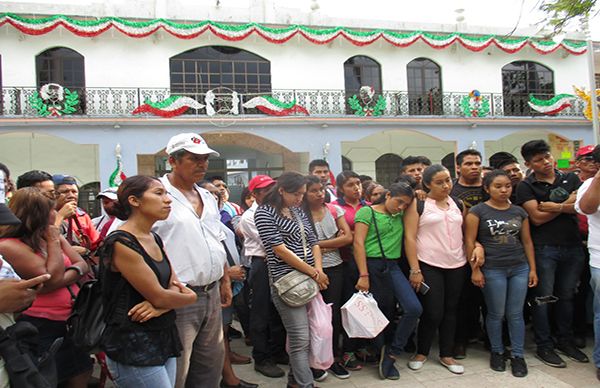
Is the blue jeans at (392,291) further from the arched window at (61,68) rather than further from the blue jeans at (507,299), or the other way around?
the arched window at (61,68)

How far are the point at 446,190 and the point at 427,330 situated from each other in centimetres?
130

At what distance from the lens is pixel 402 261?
4.44 m

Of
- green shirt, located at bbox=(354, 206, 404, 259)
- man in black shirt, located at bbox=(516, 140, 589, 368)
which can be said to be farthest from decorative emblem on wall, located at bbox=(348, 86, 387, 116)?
green shirt, located at bbox=(354, 206, 404, 259)

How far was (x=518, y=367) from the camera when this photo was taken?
13.0 ft

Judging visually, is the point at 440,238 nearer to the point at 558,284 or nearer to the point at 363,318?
the point at 363,318

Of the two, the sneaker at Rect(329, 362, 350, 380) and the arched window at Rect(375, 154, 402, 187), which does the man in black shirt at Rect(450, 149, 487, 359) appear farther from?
the arched window at Rect(375, 154, 402, 187)

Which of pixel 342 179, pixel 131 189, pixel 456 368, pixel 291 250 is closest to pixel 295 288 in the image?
pixel 291 250

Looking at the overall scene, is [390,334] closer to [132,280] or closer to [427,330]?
[427,330]

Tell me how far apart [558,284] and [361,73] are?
41.2ft

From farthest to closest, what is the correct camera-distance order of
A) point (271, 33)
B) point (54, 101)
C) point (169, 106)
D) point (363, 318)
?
point (271, 33), point (169, 106), point (54, 101), point (363, 318)

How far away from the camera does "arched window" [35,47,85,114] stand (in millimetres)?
13414

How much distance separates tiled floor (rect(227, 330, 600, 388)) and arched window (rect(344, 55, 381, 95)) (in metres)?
12.5

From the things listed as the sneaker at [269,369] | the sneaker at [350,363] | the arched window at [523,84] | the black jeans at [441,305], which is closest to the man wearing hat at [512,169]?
the black jeans at [441,305]

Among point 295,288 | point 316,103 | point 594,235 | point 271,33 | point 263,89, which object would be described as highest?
point 271,33
